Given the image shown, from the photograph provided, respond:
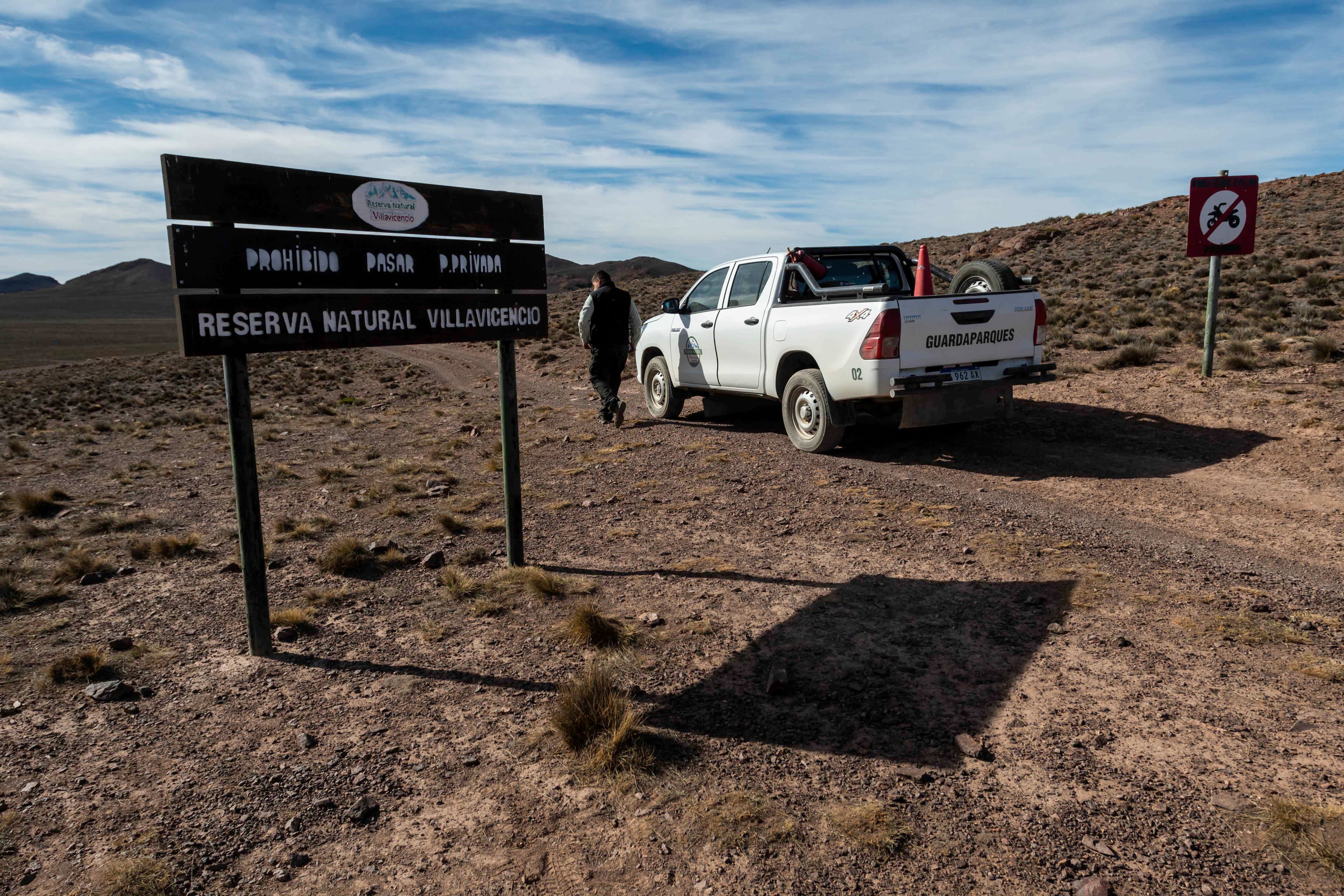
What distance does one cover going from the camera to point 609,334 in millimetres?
10977

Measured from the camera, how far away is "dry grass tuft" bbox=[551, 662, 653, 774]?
3309 millimetres

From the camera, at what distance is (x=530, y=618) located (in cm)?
494

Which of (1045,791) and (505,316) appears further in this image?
(505,316)

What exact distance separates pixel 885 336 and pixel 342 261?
459 centimetres

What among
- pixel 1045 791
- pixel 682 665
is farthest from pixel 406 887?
pixel 1045 791

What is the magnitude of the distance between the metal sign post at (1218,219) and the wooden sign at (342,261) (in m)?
8.62

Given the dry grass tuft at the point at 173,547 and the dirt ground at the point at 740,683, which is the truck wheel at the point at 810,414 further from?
the dry grass tuft at the point at 173,547

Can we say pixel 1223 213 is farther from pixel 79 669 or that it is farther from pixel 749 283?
pixel 79 669

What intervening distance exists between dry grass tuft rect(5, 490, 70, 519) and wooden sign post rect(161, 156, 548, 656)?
5028 millimetres

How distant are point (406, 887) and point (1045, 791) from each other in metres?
2.18

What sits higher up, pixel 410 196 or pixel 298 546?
pixel 410 196

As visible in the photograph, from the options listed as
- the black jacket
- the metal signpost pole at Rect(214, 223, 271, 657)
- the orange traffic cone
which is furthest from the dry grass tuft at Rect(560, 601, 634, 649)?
the black jacket

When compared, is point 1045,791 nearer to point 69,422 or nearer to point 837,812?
point 837,812

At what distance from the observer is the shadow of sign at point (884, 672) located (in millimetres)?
3514
